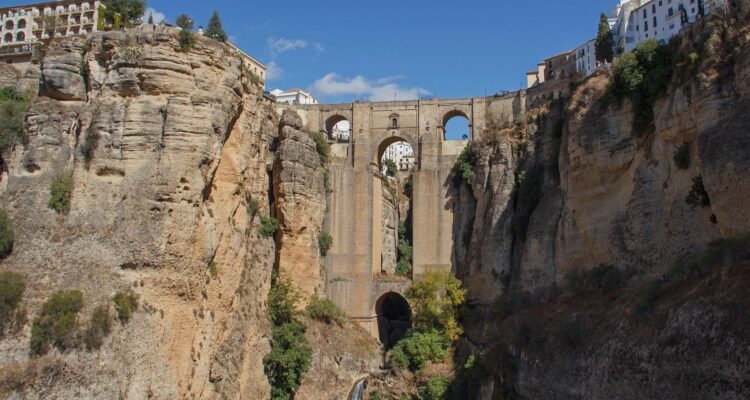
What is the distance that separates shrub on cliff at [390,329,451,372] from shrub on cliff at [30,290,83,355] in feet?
49.7

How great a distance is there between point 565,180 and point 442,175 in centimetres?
1027

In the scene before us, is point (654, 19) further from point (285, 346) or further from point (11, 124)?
point (11, 124)

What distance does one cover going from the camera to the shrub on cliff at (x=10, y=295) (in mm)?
18228

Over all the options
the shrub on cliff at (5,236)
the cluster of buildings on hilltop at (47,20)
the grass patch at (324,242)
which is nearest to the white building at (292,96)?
the cluster of buildings on hilltop at (47,20)

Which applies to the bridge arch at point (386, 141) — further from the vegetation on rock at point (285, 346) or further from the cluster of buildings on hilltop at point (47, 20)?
the cluster of buildings on hilltop at point (47, 20)

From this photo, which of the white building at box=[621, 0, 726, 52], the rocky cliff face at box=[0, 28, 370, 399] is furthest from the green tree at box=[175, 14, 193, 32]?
the white building at box=[621, 0, 726, 52]

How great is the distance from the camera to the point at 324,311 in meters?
31.7

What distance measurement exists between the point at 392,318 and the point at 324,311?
334 inches

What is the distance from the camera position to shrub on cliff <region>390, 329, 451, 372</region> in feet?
97.6

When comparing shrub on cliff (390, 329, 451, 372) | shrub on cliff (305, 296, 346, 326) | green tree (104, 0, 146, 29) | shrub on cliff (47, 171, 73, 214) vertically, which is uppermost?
green tree (104, 0, 146, 29)

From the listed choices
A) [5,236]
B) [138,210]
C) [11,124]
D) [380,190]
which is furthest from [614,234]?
[11,124]

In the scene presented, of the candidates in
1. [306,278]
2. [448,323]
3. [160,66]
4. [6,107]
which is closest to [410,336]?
[448,323]

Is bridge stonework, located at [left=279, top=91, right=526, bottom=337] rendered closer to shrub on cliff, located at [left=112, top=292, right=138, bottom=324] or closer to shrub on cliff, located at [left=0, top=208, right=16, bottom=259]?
shrub on cliff, located at [left=112, top=292, right=138, bottom=324]

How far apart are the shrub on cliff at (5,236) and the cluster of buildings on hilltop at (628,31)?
978 inches
